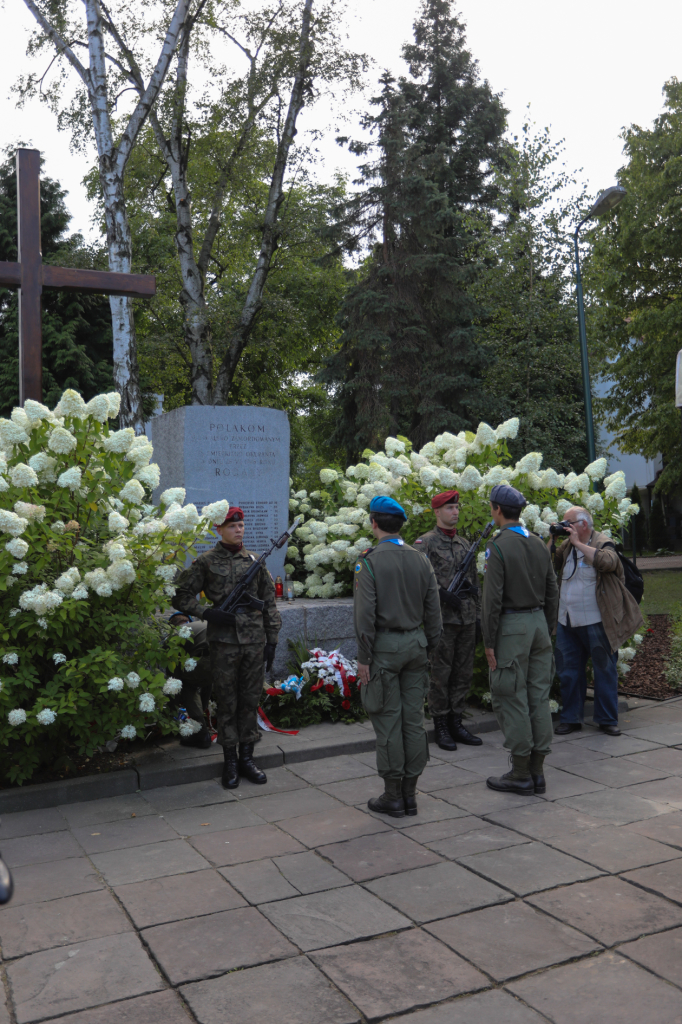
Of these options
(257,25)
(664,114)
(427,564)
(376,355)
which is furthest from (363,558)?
(664,114)

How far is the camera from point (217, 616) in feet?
19.0

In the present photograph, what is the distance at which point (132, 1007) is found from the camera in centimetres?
319

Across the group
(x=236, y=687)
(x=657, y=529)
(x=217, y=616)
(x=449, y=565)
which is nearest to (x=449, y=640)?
(x=449, y=565)

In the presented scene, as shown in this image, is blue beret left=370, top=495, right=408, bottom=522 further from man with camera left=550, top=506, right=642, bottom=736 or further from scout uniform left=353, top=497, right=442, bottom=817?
man with camera left=550, top=506, right=642, bottom=736

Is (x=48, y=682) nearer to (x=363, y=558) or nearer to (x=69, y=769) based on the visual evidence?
(x=69, y=769)

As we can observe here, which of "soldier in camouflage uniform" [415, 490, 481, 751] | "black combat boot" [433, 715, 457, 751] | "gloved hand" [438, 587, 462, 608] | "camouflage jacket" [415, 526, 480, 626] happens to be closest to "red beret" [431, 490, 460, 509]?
"soldier in camouflage uniform" [415, 490, 481, 751]

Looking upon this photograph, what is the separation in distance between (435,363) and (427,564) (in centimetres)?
1799

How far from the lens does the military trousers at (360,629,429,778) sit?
5184 millimetres

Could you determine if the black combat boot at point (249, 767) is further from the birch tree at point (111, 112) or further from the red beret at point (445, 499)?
the birch tree at point (111, 112)

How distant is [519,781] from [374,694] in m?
1.19

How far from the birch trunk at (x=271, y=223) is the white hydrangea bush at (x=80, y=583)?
11.6 meters

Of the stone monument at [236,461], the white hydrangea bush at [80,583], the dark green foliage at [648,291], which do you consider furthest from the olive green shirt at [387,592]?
the dark green foliage at [648,291]

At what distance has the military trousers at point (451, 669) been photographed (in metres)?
6.76

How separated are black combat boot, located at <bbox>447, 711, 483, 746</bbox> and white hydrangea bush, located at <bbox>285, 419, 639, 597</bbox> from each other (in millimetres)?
1326
